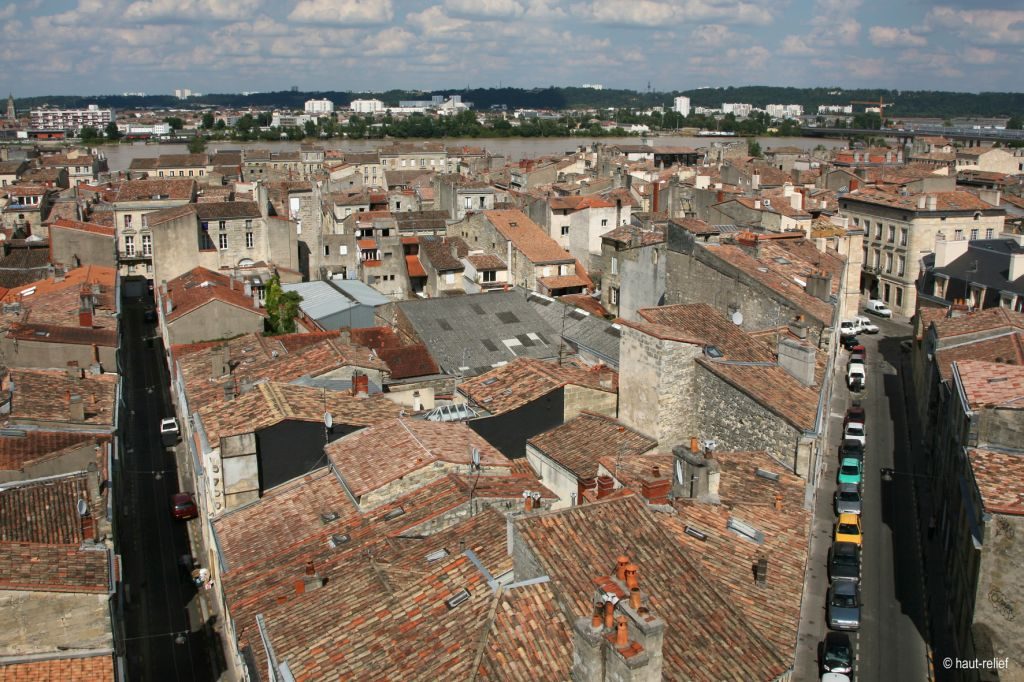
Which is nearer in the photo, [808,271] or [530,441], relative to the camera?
[530,441]

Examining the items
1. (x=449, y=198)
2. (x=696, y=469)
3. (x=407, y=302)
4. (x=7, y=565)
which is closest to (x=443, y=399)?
(x=407, y=302)

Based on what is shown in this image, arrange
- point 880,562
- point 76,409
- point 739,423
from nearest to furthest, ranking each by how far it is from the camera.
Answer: point 739,423
point 880,562
point 76,409

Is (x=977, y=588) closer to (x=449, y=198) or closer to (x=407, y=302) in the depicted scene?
(x=407, y=302)

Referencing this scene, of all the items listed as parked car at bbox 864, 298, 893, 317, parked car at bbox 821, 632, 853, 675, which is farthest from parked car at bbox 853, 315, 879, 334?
parked car at bbox 821, 632, 853, 675

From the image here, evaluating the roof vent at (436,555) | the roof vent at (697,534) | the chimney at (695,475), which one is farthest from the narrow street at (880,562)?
the roof vent at (436,555)

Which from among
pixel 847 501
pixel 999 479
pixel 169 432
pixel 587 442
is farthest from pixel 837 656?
pixel 169 432

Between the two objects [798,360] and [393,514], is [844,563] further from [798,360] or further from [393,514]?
[393,514]
